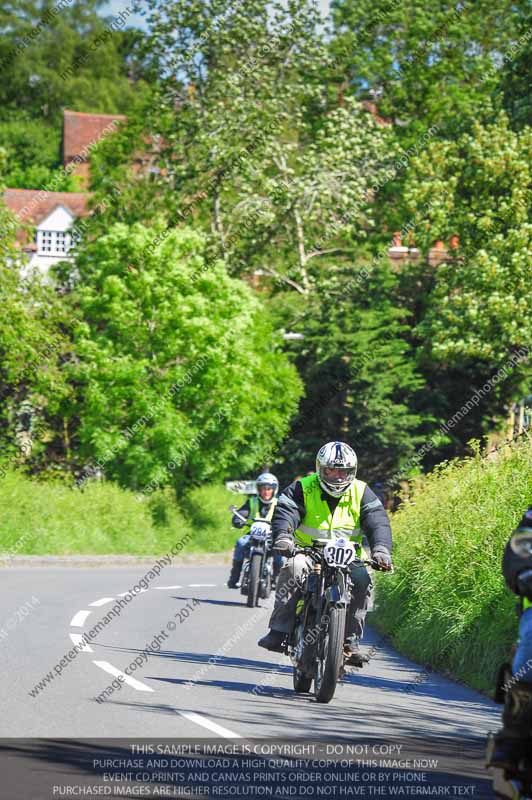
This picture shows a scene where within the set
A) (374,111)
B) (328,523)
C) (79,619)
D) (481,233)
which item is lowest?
(79,619)

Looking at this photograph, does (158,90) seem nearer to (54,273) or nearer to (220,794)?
(54,273)

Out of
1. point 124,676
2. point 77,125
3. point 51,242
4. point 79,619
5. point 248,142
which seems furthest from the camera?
point 77,125

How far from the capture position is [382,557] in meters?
11.1

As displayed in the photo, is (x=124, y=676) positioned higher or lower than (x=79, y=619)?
higher

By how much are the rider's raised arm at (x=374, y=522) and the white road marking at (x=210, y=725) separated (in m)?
2.36

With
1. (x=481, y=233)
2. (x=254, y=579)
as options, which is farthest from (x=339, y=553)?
(x=481, y=233)

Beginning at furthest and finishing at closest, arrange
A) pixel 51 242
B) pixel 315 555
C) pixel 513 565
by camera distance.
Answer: pixel 51 242 → pixel 315 555 → pixel 513 565

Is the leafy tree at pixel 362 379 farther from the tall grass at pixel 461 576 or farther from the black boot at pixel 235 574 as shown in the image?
the tall grass at pixel 461 576

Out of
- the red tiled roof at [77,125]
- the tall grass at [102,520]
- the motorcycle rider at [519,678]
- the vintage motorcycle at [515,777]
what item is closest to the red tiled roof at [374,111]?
the tall grass at [102,520]

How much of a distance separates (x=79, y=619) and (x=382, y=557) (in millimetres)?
7341

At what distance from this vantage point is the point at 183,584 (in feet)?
89.4

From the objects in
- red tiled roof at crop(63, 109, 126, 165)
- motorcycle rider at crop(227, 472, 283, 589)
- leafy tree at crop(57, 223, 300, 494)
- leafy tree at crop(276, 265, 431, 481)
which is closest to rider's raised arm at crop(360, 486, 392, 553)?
motorcycle rider at crop(227, 472, 283, 589)

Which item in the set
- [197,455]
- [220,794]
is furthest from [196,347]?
[220,794]

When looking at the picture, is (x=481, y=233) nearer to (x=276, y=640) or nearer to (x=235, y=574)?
(x=235, y=574)
